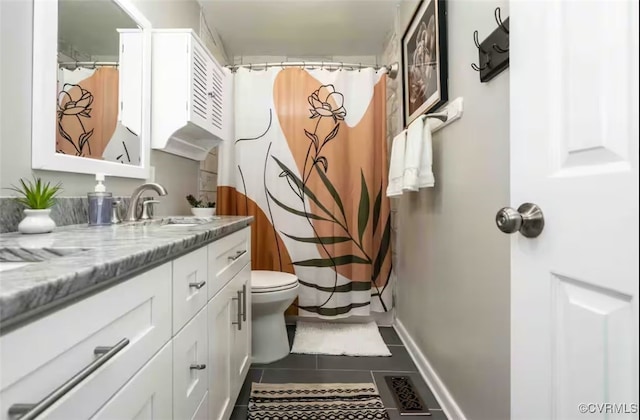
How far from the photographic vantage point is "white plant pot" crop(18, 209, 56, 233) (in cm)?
92

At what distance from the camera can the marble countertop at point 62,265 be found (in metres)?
0.38

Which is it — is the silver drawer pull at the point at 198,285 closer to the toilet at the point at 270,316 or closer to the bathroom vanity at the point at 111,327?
the bathroom vanity at the point at 111,327

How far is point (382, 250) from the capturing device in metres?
2.46

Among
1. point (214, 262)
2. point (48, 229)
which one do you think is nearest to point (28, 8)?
point (48, 229)

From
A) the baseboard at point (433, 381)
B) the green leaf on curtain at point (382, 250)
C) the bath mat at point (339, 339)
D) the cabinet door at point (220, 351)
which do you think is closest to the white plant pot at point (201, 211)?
the cabinet door at point (220, 351)

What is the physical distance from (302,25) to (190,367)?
261 centimetres

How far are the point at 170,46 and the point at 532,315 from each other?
1.88m

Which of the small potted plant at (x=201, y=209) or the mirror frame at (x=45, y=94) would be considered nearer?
the mirror frame at (x=45, y=94)

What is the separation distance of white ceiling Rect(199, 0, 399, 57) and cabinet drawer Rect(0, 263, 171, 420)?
237 centimetres

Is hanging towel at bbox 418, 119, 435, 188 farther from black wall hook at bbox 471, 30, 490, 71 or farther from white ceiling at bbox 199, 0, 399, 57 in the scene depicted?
white ceiling at bbox 199, 0, 399, 57

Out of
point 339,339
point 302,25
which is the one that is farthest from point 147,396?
point 302,25

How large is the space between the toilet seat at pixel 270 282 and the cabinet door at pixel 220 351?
0.45 m

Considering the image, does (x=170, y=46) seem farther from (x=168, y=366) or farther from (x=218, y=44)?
(x=168, y=366)

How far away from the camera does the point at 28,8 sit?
1008 millimetres
